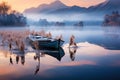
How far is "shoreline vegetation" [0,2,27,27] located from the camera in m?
64.1

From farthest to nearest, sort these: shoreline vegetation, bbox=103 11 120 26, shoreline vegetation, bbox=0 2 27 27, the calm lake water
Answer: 1. shoreline vegetation, bbox=103 11 120 26
2. shoreline vegetation, bbox=0 2 27 27
3. the calm lake water

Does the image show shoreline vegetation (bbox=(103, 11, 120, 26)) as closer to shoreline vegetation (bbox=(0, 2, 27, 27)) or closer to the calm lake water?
shoreline vegetation (bbox=(0, 2, 27, 27))

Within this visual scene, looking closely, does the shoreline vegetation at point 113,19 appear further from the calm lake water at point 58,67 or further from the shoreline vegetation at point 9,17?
the calm lake water at point 58,67

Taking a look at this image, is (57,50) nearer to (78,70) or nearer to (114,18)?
(78,70)

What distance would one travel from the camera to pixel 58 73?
14.2 m

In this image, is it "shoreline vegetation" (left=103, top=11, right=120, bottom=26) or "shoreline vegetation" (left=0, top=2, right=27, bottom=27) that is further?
"shoreline vegetation" (left=103, top=11, right=120, bottom=26)

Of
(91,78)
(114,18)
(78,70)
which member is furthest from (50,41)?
(114,18)

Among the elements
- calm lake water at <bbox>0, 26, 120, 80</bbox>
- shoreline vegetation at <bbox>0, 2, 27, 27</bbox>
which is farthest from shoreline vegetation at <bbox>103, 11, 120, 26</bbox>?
calm lake water at <bbox>0, 26, 120, 80</bbox>

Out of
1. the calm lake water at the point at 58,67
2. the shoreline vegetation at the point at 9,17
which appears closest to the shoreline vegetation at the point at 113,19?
the shoreline vegetation at the point at 9,17

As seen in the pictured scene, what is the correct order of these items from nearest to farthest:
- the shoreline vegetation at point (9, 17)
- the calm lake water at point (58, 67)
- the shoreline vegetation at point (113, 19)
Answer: the calm lake water at point (58, 67)
the shoreline vegetation at point (9, 17)
the shoreline vegetation at point (113, 19)

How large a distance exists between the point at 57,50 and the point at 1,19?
4396 centimetres

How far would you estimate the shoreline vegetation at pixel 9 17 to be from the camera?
64088 millimetres

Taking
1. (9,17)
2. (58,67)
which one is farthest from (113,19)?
(58,67)

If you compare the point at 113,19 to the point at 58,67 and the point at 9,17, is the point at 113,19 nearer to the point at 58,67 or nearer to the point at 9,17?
the point at 9,17
